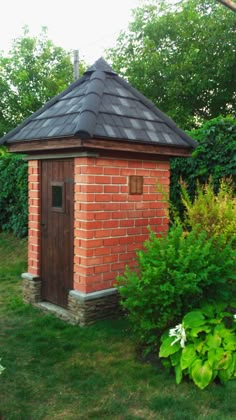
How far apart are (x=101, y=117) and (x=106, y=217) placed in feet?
4.07

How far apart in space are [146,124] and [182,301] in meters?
2.58

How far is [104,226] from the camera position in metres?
4.98

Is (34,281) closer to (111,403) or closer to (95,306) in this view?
(95,306)

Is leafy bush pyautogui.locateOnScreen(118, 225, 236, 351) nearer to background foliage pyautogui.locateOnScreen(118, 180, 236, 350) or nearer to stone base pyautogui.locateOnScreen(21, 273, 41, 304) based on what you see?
background foliage pyautogui.locateOnScreen(118, 180, 236, 350)

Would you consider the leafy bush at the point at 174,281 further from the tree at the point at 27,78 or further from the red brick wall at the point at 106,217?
the tree at the point at 27,78

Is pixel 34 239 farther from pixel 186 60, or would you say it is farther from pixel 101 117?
pixel 186 60

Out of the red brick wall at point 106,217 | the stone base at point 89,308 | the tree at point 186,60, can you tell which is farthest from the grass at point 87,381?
the tree at point 186,60

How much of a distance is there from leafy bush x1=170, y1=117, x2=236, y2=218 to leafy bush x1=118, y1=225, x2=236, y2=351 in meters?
2.47

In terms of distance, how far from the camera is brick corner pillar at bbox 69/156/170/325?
4.82m

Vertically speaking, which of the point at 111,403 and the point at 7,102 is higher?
the point at 7,102

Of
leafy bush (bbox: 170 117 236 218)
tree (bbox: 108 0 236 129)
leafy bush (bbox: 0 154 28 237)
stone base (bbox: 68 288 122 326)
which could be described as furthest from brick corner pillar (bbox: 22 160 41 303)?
tree (bbox: 108 0 236 129)

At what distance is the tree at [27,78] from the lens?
Result: 23.9 metres

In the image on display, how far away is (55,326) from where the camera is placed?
16.5 feet

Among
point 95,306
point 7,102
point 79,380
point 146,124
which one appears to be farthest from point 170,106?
point 79,380
